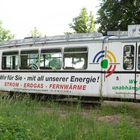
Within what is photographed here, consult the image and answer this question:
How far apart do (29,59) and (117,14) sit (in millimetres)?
15440

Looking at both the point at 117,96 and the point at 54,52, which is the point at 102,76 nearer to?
the point at 117,96

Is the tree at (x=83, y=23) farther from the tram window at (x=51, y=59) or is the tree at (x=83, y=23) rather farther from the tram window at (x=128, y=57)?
the tram window at (x=128, y=57)

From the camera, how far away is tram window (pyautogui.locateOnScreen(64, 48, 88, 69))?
18.6 m

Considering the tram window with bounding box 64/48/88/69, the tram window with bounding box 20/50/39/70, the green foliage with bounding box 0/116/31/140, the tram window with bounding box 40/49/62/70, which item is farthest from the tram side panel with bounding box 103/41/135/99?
the green foliage with bounding box 0/116/31/140

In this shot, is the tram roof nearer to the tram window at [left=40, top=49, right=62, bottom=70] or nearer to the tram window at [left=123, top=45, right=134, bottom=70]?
the tram window at [left=123, top=45, right=134, bottom=70]

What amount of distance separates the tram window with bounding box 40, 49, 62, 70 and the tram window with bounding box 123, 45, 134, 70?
318 centimetres

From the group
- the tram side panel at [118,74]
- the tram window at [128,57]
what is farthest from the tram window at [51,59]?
the tram window at [128,57]

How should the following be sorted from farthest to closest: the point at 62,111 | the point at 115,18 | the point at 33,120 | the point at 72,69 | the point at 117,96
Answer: the point at 115,18 < the point at 72,69 < the point at 117,96 < the point at 62,111 < the point at 33,120

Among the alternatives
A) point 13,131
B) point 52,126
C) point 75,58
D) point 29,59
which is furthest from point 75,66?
point 13,131

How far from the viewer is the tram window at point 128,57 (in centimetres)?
1712

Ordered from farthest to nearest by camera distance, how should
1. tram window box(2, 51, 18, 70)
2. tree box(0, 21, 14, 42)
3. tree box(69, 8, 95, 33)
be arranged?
1. tree box(0, 21, 14, 42)
2. tree box(69, 8, 95, 33)
3. tram window box(2, 51, 18, 70)

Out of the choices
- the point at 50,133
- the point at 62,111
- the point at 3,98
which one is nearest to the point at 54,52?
the point at 3,98

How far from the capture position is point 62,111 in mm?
12562

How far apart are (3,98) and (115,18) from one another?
2216 cm
